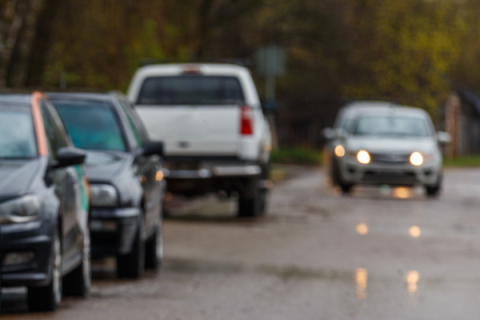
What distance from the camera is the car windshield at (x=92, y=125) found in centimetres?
1117

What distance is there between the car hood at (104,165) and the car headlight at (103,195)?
0.19ft

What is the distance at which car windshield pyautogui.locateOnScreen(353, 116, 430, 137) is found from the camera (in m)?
23.5

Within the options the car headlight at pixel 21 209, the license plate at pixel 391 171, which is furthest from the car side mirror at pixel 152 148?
the license plate at pixel 391 171

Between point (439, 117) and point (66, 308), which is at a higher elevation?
point (66, 308)

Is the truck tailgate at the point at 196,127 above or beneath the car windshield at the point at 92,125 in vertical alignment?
beneath

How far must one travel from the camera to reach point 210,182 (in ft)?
53.4

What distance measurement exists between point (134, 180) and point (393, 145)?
12.6m

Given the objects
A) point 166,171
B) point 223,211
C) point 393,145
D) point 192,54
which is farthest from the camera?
point 192,54

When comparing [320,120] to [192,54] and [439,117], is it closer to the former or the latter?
[439,117]

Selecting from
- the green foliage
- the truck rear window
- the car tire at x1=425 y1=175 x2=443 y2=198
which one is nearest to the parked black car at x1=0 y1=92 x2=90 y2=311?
the truck rear window

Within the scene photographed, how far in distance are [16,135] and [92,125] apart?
110 inches

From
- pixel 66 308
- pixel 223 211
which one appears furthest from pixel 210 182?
pixel 66 308

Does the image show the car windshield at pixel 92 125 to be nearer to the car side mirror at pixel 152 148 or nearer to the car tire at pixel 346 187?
the car side mirror at pixel 152 148

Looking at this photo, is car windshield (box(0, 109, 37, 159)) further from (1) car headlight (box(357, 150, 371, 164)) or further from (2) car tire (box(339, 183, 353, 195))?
(2) car tire (box(339, 183, 353, 195))
